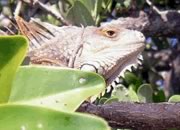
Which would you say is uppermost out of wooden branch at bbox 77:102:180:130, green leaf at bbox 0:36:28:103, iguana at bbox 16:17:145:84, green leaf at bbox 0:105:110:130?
green leaf at bbox 0:36:28:103

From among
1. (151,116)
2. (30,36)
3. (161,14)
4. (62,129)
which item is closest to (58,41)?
(30,36)

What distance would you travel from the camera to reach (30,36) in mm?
2102

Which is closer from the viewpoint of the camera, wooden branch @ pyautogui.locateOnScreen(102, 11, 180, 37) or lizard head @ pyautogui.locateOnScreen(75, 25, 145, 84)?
lizard head @ pyautogui.locateOnScreen(75, 25, 145, 84)

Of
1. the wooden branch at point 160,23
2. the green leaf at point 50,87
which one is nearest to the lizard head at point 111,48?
the wooden branch at point 160,23

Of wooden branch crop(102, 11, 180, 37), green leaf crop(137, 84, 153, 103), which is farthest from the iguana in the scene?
wooden branch crop(102, 11, 180, 37)

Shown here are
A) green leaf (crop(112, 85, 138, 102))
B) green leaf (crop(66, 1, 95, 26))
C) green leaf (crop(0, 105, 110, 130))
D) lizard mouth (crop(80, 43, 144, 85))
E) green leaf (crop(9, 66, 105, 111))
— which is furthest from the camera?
green leaf (crop(66, 1, 95, 26))

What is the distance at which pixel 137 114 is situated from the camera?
4.05 feet

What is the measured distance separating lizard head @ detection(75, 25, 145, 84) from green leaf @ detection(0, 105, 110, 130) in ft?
3.89

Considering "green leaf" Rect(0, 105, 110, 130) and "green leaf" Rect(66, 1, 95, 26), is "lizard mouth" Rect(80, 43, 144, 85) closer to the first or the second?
"green leaf" Rect(66, 1, 95, 26)

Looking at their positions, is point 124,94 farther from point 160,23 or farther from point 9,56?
point 9,56

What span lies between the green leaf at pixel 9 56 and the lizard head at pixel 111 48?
1120mm

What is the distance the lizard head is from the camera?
2.13m

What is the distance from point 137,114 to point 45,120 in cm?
37

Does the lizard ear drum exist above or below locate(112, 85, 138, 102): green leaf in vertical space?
above
